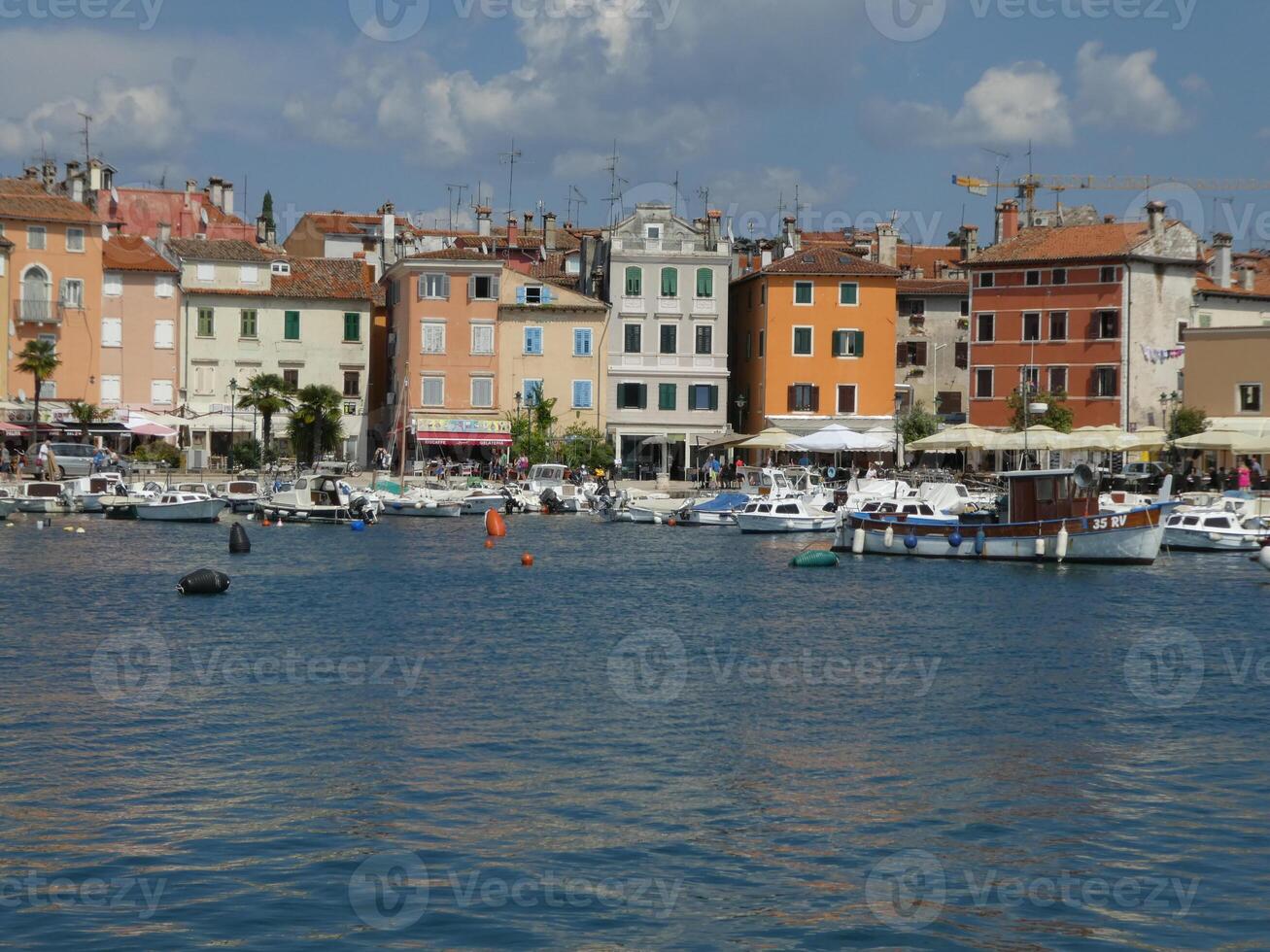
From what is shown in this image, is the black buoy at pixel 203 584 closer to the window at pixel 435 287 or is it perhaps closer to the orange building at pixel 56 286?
the window at pixel 435 287

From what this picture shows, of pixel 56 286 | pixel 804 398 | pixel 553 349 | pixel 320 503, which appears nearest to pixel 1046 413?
pixel 804 398

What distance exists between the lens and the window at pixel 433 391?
3482 inches

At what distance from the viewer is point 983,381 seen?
91500 millimetres

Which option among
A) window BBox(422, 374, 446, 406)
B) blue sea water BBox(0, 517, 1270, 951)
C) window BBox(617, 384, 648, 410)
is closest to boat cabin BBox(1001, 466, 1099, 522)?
blue sea water BBox(0, 517, 1270, 951)

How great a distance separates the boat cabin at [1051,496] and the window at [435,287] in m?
39.3

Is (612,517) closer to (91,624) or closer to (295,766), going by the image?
(91,624)

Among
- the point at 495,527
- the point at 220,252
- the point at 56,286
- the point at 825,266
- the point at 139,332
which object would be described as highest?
the point at 220,252

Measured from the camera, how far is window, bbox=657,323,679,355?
89875mm

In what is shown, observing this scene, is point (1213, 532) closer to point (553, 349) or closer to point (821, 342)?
point (821, 342)

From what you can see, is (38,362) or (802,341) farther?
(802,341)

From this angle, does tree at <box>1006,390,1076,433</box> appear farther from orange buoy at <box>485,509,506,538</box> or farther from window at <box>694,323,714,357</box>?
orange buoy at <box>485,509,506,538</box>

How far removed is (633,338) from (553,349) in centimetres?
404

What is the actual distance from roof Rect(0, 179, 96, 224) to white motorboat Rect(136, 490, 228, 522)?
2225cm

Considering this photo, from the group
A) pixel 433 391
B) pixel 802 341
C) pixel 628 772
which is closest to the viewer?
pixel 628 772
